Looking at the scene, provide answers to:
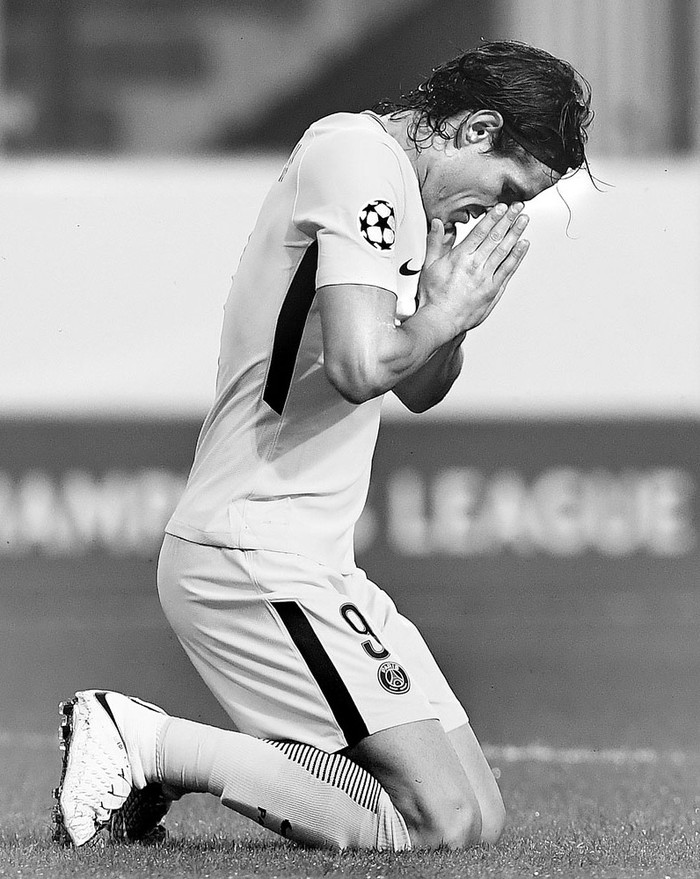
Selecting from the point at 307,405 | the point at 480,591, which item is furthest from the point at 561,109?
the point at 480,591

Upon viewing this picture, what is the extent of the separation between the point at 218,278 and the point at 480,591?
2.02 meters

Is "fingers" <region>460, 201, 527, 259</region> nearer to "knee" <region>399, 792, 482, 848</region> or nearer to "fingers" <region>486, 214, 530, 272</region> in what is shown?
"fingers" <region>486, 214, 530, 272</region>

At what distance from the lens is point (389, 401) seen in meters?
7.82

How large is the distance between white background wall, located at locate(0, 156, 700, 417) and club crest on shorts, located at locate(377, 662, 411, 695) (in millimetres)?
4973

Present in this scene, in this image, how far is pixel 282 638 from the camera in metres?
3.12

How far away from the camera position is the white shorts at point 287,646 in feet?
10.2

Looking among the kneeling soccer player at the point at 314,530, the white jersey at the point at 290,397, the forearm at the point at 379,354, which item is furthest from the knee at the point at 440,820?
the forearm at the point at 379,354

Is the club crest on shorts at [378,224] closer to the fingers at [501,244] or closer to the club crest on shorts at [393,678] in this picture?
the fingers at [501,244]

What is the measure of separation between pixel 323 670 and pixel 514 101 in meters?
1.18

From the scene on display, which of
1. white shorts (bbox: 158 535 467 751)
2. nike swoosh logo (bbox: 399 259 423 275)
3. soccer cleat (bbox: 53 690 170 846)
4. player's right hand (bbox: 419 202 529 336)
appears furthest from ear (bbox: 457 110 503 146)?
soccer cleat (bbox: 53 690 170 846)

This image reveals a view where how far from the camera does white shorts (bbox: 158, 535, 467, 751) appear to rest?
311 cm

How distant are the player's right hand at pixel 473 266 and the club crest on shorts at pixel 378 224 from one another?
17 cm

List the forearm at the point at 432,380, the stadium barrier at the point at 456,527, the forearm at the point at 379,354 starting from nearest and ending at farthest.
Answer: the forearm at the point at 379,354 < the forearm at the point at 432,380 < the stadium barrier at the point at 456,527

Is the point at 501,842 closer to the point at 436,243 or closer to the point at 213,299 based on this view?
the point at 436,243
